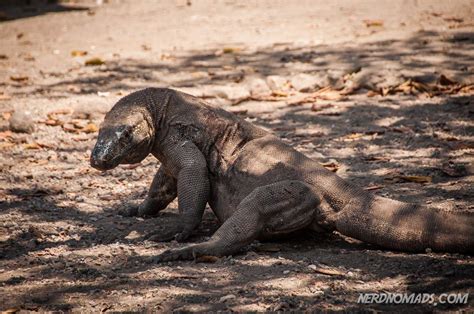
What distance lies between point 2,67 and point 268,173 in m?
7.47

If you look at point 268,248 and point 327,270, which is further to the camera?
point 268,248

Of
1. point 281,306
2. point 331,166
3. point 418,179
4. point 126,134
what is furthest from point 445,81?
point 281,306

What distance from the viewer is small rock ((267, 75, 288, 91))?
8.83 meters

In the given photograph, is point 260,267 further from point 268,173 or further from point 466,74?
point 466,74

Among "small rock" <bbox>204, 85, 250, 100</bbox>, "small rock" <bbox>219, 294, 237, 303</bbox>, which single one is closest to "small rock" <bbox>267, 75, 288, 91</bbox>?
"small rock" <bbox>204, 85, 250, 100</bbox>

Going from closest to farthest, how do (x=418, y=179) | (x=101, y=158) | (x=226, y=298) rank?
(x=226, y=298) → (x=101, y=158) → (x=418, y=179)

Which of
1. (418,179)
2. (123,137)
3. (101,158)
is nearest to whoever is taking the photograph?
(101,158)

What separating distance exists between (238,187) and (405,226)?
118 cm

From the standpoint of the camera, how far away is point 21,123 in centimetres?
776

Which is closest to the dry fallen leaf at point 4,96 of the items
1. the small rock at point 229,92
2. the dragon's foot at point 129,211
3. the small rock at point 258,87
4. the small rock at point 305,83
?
the small rock at point 229,92

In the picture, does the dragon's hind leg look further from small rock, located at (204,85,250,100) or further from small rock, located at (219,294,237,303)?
small rock, located at (204,85,250,100)

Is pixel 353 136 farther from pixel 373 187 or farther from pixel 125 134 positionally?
pixel 125 134

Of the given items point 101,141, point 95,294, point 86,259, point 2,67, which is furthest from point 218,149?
point 2,67

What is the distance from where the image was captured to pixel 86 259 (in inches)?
171
